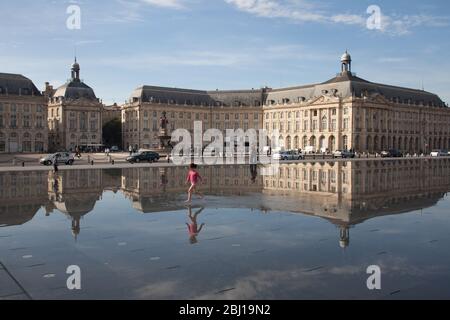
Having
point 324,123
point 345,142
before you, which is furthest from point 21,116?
point 345,142

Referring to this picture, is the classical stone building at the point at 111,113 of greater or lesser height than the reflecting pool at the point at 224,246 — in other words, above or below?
above

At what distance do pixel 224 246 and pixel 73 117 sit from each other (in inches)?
4444

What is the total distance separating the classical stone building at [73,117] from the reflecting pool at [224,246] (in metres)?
99.9

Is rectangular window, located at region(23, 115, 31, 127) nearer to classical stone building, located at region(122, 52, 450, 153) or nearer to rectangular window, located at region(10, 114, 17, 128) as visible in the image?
rectangular window, located at region(10, 114, 17, 128)

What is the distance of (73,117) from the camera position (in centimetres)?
11619

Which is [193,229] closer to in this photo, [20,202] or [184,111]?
[20,202]

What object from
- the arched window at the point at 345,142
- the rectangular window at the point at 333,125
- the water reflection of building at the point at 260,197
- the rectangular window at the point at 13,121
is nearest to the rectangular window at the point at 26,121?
the rectangular window at the point at 13,121

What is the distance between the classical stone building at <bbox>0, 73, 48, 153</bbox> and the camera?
10181 cm

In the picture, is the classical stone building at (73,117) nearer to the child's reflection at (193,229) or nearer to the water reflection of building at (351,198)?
the water reflection of building at (351,198)

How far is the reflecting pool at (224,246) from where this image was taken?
26.3 feet

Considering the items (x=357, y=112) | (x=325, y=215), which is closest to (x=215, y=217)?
(x=325, y=215)

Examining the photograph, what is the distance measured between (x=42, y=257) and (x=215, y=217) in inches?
259

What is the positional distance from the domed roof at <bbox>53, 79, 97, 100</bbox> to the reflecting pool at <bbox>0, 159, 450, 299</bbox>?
10232 cm
